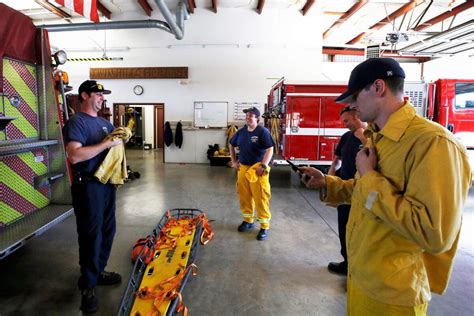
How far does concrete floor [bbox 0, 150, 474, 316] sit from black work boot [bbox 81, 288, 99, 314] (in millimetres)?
71

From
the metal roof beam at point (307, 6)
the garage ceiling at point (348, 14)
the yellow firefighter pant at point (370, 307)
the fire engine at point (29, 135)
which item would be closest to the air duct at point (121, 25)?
the garage ceiling at point (348, 14)

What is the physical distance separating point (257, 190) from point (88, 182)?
7.60 ft

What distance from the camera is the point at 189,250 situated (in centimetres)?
307

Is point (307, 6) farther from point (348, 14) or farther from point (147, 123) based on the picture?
point (147, 123)

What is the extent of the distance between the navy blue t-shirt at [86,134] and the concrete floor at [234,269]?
126 centimetres

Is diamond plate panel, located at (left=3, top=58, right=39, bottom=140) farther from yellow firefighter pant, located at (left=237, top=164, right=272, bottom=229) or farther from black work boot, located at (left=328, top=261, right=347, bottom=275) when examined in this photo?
black work boot, located at (left=328, top=261, right=347, bottom=275)

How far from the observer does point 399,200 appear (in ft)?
3.51

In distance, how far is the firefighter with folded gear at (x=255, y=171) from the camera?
13.4 ft

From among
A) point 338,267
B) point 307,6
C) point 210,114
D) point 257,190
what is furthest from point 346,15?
point 338,267

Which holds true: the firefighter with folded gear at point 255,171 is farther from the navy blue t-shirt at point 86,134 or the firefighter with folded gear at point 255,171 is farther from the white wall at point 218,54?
the white wall at point 218,54

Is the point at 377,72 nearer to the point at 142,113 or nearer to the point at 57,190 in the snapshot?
the point at 57,190

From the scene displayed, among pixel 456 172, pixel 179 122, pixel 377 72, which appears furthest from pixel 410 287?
pixel 179 122

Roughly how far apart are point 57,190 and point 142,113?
523 inches

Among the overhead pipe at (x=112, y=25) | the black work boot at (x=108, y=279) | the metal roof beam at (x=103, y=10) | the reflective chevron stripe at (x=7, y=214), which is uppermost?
the metal roof beam at (x=103, y=10)
